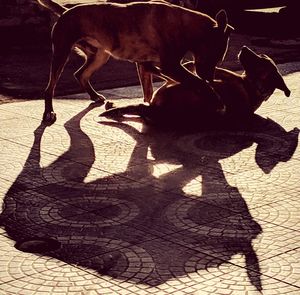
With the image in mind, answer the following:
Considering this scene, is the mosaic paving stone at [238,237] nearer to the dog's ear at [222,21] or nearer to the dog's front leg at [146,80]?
the dog's ear at [222,21]

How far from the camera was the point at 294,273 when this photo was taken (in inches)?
197

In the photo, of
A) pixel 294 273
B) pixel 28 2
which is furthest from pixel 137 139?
pixel 28 2

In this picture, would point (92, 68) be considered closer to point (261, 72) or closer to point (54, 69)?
point (54, 69)

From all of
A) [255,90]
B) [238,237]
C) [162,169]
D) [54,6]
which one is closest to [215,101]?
[255,90]

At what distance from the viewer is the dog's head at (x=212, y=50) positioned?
8.67 m

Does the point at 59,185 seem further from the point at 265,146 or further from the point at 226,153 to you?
the point at 265,146

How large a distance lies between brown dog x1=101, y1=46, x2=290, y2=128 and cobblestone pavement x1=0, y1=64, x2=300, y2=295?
0.64 feet

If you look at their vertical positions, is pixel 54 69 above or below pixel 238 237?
below

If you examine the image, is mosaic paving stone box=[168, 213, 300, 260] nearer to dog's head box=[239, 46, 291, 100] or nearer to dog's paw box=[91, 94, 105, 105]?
dog's head box=[239, 46, 291, 100]

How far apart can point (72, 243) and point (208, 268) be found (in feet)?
3.31

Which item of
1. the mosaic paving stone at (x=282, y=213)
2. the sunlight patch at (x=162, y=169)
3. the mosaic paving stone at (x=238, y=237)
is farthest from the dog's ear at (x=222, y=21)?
the mosaic paving stone at (x=238, y=237)

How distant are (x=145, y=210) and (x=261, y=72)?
3510mm

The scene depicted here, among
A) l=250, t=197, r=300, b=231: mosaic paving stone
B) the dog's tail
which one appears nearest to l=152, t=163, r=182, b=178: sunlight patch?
l=250, t=197, r=300, b=231: mosaic paving stone

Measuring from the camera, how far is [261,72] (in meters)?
9.12
